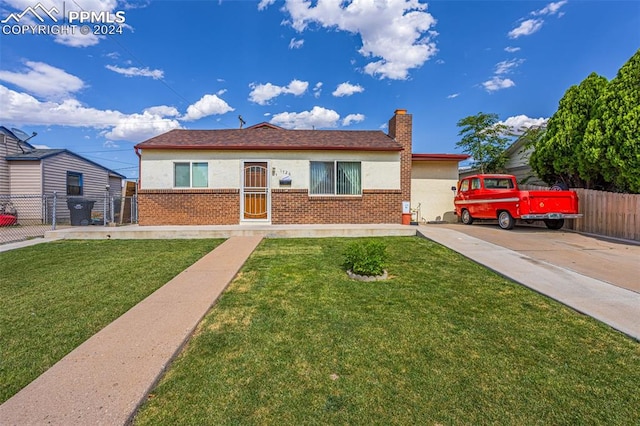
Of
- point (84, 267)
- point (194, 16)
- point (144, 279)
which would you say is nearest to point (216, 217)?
point (84, 267)

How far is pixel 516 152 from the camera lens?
15.3 m

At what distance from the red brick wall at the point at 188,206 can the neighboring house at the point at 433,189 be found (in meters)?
7.49

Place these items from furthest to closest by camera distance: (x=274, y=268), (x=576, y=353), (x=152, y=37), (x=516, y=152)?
1. (x=516, y=152)
2. (x=152, y=37)
3. (x=274, y=268)
4. (x=576, y=353)

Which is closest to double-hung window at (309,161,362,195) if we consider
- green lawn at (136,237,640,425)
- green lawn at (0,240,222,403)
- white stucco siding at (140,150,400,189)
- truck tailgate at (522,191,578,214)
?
white stucco siding at (140,150,400,189)

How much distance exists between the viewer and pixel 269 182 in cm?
1034

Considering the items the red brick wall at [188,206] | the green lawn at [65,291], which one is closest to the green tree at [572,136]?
the red brick wall at [188,206]

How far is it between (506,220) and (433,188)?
12.2 feet

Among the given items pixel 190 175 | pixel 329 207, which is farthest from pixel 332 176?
pixel 190 175

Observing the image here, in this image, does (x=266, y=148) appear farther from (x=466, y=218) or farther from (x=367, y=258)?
(x=466, y=218)

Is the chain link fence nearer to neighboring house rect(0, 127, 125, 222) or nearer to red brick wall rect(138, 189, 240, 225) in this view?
neighboring house rect(0, 127, 125, 222)

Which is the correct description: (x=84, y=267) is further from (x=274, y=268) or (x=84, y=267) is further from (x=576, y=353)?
(x=576, y=353)

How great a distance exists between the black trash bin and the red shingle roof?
328 cm

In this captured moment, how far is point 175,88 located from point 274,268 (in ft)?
55.1

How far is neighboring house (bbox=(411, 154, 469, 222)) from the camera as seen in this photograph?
41.7 feet
